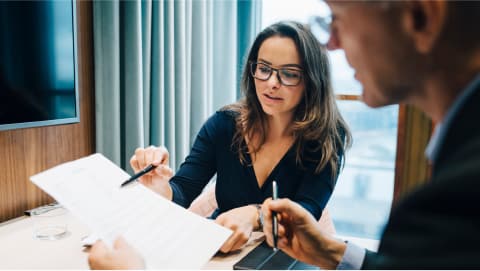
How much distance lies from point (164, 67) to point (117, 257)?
146cm

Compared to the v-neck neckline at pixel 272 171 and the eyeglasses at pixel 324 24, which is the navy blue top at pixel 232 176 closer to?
the v-neck neckline at pixel 272 171

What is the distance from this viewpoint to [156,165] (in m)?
1.09

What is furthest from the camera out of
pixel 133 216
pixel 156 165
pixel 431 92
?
pixel 156 165

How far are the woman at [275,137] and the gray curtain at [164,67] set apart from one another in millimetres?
534

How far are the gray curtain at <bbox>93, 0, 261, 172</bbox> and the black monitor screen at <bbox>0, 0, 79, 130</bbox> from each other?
0.27 meters

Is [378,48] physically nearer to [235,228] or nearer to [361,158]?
[235,228]

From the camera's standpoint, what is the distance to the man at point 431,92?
0.93 feet

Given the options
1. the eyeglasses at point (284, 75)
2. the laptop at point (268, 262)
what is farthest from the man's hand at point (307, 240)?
the eyeglasses at point (284, 75)

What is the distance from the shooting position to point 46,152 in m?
1.46

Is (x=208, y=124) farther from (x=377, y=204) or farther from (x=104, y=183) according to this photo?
(x=377, y=204)

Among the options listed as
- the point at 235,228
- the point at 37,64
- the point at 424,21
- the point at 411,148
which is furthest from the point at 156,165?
the point at 424,21

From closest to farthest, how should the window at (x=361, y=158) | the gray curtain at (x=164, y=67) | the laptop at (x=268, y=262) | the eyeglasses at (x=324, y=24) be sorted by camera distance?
1. the eyeglasses at (x=324, y=24)
2. the laptop at (x=268, y=262)
3. the gray curtain at (x=164, y=67)
4. the window at (x=361, y=158)

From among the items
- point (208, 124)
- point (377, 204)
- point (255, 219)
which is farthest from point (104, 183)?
point (377, 204)

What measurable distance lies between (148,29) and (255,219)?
3.76 feet
